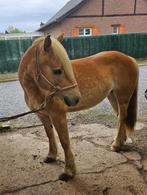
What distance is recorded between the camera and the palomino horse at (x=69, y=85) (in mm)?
2320

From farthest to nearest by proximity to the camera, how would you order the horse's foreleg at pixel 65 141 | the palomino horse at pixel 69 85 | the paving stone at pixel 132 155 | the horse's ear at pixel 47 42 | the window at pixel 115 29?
the window at pixel 115 29 → the paving stone at pixel 132 155 → the horse's foreleg at pixel 65 141 → the palomino horse at pixel 69 85 → the horse's ear at pixel 47 42

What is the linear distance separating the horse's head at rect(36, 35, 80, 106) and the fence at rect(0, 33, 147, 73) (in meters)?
9.44

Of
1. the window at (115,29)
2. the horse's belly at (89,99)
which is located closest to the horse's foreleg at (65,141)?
the horse's belly at (89,99)

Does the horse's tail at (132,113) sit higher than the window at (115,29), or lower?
lower

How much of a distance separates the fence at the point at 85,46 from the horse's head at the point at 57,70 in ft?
31.0

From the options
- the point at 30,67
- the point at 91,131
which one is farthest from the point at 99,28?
the point at 30,67

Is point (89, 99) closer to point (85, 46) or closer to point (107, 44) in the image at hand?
point (85, 46)

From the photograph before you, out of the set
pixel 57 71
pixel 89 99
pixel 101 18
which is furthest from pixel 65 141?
pixel 101 18

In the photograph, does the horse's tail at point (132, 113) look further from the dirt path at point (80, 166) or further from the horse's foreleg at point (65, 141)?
the horse's foreleg at point (65, 141)

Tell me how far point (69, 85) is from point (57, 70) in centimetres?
16

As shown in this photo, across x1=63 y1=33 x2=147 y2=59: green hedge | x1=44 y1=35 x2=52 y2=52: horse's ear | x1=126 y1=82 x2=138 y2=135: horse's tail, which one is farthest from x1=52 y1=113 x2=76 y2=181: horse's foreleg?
x1=63 y1=33 x2=147 y2=59: green hedge

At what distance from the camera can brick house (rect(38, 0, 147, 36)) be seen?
1983cm

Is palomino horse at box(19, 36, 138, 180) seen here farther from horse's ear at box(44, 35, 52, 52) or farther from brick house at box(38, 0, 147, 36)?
brick house at box(38, 0, 147, 36)

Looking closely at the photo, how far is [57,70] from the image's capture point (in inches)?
90.5
